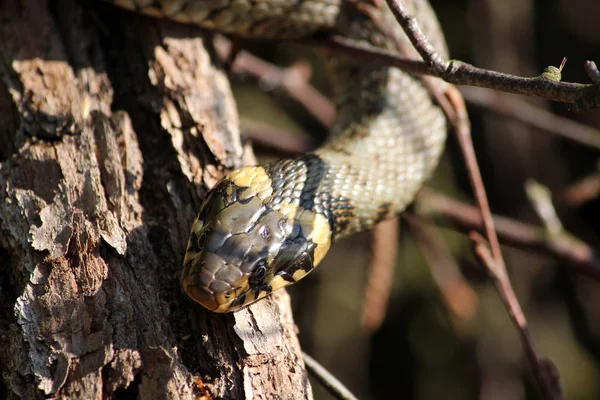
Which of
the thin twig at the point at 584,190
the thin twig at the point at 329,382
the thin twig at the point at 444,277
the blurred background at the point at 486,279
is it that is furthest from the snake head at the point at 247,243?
the blurred background at the point at 486,279

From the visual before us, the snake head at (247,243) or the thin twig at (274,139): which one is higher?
the snake head at (247,243)

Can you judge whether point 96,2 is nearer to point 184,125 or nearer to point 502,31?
point 184,125

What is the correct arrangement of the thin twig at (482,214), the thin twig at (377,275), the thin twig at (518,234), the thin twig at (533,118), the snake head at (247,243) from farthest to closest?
the thin twig at (533,118)
the thin twig at (377,275)
the thin twig at (518,234)
the snake head at (247,243)
the thin twig at (482,214)

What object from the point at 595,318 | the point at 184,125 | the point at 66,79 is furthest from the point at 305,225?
the point at 595,318

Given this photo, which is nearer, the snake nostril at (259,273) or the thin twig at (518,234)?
the snake nostril at (259,273)

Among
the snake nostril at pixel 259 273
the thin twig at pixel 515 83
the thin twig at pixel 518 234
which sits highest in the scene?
the thin twig at pixel 515 83

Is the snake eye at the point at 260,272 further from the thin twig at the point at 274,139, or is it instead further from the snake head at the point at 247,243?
the thin twig at the point at 274,139

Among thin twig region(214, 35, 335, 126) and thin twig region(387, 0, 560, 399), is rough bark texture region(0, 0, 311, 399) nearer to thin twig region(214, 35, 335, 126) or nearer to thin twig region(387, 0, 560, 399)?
thin twig region(387, 0, 560, 399)
